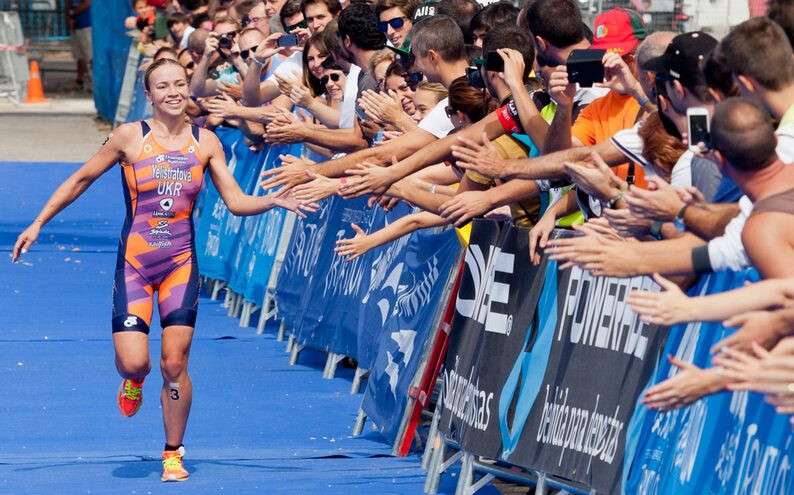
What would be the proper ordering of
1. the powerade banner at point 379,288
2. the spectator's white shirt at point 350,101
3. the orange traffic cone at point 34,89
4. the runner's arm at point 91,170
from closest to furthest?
1. the runner's arm at point 91,170
2. the powerade banner at point 379,288
3. the spectator's white shirt at point 350,101
4. the orange traffic cone at point 34,89

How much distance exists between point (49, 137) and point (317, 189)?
20.6 m

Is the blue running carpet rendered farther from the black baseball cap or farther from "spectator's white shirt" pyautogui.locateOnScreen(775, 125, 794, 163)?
"spectator's white shirt" pyautogui.locateOnScreen(775, 125, 794, 163)

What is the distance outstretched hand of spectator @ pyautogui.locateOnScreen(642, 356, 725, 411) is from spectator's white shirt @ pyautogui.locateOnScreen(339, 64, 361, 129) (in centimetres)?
623

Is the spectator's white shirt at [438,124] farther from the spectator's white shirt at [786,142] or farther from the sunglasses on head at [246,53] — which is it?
the sunglasses on head at [246,53]

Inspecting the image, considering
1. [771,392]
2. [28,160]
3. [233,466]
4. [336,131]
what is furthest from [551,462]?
[28,160]

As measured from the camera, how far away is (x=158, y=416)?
9398 millimetres

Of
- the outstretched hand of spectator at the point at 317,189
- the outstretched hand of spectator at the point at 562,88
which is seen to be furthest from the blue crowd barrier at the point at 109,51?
the outstretched hand of spectator at the point at 562,88

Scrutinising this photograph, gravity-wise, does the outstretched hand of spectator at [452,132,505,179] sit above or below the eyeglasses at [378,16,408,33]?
above

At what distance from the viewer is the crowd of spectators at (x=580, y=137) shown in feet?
14.9

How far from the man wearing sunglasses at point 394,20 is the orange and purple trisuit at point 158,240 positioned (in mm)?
2230

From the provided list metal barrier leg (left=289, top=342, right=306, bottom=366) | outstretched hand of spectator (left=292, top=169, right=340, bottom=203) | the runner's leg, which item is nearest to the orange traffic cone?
metal barrier leg (left=289, top=342, right=306, bottom=366)

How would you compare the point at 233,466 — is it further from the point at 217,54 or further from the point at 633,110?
the point at 217,54

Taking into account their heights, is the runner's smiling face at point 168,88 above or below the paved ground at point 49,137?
above

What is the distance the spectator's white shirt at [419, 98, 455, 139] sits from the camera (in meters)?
8.53
